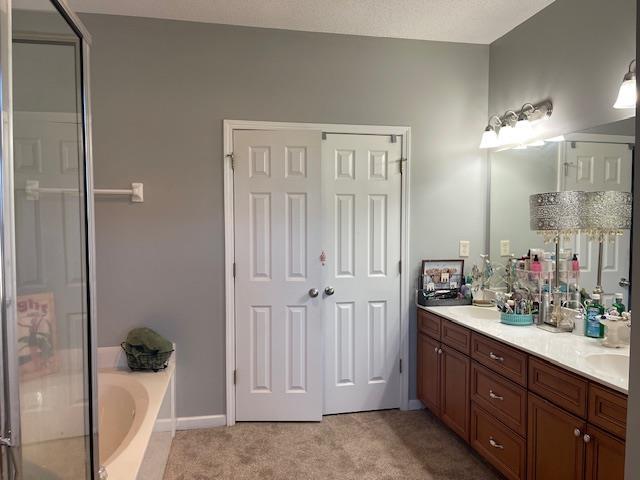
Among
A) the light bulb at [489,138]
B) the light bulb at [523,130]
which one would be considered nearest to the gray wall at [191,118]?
the light bulb at [489,138]

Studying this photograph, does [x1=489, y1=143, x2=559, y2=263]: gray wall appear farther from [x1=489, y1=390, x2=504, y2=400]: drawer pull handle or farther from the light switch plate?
[x1=489, y1=390, x2=504, y2=400]: drawer pull handle

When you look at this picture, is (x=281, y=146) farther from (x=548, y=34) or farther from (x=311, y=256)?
(x=548, y=34)

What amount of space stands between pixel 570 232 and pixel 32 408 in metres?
2.54

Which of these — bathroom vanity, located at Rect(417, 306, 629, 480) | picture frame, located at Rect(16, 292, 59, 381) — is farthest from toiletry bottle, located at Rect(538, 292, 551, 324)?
picture frame, located at Rect(16, 292, 59, 381)

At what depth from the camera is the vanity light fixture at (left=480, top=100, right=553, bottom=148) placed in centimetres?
267

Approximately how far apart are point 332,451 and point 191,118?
7.50 ft

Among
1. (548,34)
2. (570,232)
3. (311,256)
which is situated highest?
(548,34)

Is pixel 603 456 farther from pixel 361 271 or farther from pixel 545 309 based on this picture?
pixel 361 271

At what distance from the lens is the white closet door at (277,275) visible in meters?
2.89

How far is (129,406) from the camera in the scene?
7.76 ft

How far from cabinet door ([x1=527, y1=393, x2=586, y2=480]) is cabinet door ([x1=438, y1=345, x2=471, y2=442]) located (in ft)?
1.75

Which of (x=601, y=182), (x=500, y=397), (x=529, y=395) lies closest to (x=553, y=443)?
(x=529, y=395)

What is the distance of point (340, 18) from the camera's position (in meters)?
2.73

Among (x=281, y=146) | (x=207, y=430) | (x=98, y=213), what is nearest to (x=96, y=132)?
(x=98, y=213)
